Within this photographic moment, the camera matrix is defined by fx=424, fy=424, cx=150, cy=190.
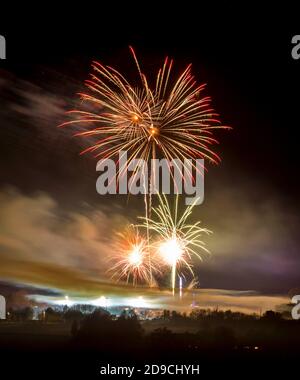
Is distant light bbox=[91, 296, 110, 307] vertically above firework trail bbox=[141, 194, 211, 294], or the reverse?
firework trail bbox=[141, 194, 211, 294]

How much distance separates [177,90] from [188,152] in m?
1.12

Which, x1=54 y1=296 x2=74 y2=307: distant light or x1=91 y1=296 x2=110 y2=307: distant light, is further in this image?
x1=54 y1=296 x2=74 y2=307: distant light

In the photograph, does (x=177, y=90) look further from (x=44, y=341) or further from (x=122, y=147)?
(x=44, y=341)

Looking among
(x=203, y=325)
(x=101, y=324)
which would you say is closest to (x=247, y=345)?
(x=203, y=325)

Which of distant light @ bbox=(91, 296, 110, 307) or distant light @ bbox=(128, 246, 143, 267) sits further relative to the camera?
distant light @ bbox=(91, 296, 110, 307)

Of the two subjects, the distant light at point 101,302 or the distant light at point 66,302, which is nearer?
the distant light at point 101,302

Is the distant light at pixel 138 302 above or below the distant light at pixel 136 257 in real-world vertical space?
below

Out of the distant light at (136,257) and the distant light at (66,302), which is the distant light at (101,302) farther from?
the distant light at (136,257)

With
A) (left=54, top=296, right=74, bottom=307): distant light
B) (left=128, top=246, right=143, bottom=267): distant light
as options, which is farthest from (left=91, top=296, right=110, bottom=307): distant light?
(left=128, top=246, right=143, bottom=267): distant light

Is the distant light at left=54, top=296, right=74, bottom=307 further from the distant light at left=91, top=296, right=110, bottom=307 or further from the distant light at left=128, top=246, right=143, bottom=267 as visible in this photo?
the distant light at left=128, top=246, right=143, bottom=267

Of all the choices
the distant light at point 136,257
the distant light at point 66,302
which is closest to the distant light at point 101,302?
the distant light at point 66,302

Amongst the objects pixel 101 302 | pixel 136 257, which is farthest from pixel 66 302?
pixel 136 257

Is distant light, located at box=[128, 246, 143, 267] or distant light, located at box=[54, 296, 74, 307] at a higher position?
distant light, located at box=[128, 246, 143, 267]
